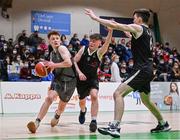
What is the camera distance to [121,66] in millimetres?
20828

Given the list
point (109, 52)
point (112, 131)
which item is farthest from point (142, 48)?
point (109, 52)

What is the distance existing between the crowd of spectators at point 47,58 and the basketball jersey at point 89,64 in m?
7.90

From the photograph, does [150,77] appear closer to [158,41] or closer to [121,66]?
[121,66]

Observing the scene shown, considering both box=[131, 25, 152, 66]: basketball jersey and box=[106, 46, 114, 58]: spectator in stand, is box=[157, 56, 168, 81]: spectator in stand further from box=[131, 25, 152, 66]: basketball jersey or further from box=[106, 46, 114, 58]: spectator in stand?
box=[131, 25, 152, 66]: basketball jersey

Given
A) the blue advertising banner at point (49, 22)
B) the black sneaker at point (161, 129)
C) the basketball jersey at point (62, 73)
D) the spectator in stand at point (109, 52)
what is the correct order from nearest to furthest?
the black sneaker at point (161, 129) → the basketball jersey at point (62, 73) → the spectator in stand at point (109, 52) → the blue advertising banner at point (49, 22)

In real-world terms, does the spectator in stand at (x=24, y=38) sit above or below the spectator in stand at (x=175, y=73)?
above

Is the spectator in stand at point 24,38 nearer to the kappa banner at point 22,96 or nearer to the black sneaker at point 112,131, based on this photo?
the kappa banner at point 22,96

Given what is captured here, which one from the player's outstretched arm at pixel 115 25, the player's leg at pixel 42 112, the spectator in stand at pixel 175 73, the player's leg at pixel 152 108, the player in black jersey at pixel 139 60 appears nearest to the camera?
the player's outstretched arm at pixel 115 25

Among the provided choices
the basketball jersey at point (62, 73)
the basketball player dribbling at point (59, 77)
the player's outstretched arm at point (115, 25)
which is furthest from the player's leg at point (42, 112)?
the player's outstretched arm at point (115, 25)

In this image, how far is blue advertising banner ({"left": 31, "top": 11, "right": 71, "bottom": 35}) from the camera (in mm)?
25534

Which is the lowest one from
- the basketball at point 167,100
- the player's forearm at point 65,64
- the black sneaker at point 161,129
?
the basketball at point 167,100

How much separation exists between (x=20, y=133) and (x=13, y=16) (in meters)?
18.1

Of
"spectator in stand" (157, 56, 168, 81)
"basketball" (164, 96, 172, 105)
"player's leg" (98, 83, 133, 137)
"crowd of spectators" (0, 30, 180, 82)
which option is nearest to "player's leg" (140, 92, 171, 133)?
"player's leg" (98, 83, 133, 137)

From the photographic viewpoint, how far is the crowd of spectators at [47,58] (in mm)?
18641
